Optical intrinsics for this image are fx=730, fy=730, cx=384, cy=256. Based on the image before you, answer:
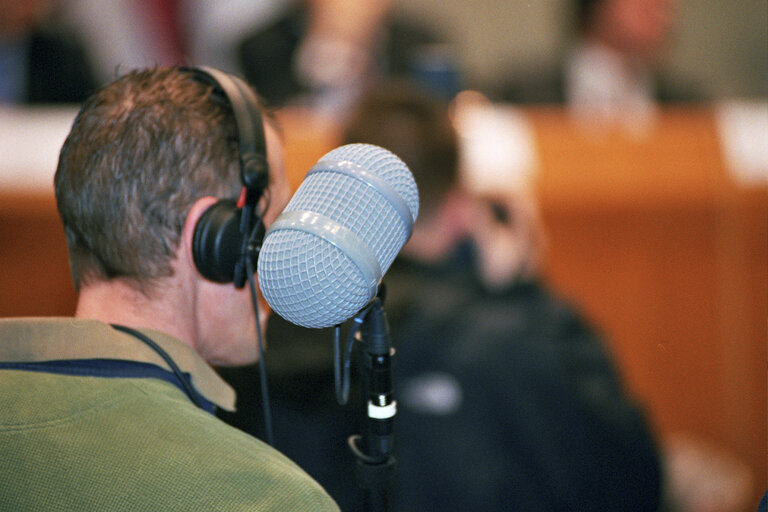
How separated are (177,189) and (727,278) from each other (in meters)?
1.19

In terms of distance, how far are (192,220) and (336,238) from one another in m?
0.27

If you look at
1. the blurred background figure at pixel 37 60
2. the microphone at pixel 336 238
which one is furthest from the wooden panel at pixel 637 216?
the blurred background figure at pixel 37 60

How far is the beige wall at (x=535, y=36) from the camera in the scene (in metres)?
3.82

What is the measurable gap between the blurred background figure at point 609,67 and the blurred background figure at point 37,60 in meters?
1.55

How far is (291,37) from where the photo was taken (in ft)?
9.52

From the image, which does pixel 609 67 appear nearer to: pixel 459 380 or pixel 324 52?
pixel 324 52

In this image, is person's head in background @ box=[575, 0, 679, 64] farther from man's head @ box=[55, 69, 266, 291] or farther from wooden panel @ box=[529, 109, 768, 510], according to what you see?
man's head @ box=[55, 69, 266, 291]

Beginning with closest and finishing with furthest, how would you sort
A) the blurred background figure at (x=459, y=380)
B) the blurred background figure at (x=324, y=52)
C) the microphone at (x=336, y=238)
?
1. the microphone at (x=336, y=238)
2. the blurred background figure at (x=459, y=380)
3. the blurred background figure at (x=324, y=52)

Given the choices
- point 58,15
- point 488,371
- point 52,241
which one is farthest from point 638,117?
point 58,15

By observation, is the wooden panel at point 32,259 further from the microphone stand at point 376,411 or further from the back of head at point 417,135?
the back of head at point 417,135

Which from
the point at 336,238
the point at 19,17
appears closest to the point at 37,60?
the point at 19,17

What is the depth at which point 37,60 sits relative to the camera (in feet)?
8.15

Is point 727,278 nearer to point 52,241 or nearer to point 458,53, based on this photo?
point 52,241

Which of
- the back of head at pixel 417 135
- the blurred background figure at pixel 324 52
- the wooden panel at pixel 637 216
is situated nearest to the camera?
the back of head at pixel 417 135
